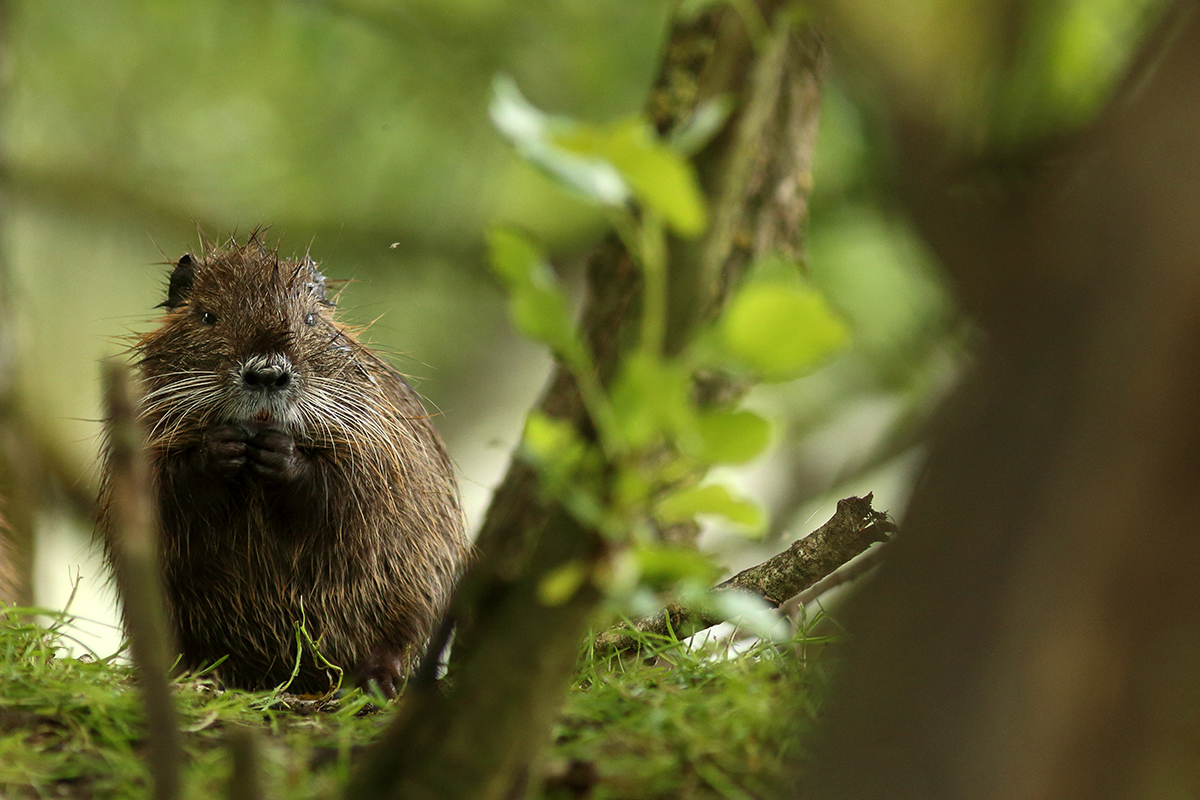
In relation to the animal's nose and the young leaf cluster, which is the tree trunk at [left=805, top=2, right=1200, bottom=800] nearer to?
the young leaf cluster

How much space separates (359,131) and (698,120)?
18.5 ft

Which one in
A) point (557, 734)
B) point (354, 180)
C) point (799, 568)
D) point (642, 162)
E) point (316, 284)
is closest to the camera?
point (642, 162)

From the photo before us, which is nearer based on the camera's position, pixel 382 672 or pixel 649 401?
pixel 649 401

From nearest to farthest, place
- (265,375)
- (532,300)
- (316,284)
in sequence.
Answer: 1. (532,300)
2. (265,375)
3. (316,284)

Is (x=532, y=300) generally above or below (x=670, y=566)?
above

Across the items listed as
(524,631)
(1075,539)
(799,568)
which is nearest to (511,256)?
(524,631)

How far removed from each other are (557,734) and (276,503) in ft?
6.54

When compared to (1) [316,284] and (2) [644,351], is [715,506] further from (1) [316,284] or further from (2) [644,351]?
(1) [316,284]

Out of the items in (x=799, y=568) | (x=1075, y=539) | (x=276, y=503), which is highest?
(x=276, y=503)

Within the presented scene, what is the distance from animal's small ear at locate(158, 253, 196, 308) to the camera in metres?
3.96

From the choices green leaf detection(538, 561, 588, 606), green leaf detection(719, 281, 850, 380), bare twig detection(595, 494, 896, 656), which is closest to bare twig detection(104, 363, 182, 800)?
green leaf detection(538, 561, 588, 606)

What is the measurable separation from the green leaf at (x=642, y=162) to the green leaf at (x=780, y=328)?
91mm

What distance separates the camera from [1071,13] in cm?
312

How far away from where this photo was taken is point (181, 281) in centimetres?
398
